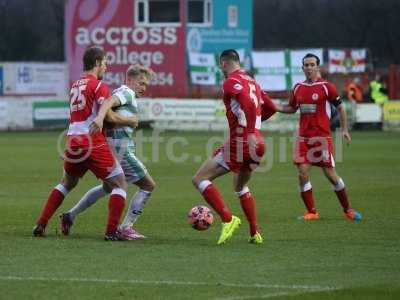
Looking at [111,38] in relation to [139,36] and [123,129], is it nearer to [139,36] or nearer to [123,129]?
[139,36]

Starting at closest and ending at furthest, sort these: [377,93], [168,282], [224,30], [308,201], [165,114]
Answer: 1. [168,282]
2. [308,201]
3. [165,114]
4. [377,93]
5. [224,30]

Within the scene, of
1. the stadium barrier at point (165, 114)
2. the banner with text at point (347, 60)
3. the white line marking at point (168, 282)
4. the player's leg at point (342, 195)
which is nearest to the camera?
the white line marking at point (168, 282)

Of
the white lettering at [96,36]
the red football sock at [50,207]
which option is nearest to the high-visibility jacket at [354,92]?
the white lettering at [96,36]

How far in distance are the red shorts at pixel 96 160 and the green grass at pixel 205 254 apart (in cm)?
71

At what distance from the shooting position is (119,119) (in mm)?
11789

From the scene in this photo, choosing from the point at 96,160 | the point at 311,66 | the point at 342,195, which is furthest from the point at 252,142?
the point at 342,195

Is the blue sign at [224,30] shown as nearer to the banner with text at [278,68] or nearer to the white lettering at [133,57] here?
the banner with text at [278,68]

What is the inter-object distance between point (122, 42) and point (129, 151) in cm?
3311

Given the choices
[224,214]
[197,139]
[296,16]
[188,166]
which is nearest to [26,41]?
[296,16]

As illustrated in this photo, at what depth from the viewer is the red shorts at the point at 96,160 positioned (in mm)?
11867

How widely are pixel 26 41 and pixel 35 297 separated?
52987 millimetres

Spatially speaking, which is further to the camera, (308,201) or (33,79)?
(33,79)

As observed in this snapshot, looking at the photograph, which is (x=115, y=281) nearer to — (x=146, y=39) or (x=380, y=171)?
(x=380, y=171)

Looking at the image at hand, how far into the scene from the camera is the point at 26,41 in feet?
199
